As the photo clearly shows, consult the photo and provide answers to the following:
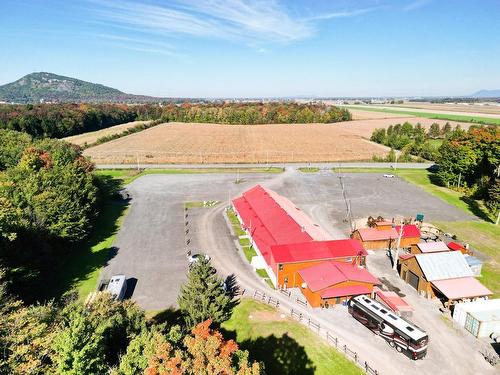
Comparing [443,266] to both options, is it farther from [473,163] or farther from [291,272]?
[473,163]

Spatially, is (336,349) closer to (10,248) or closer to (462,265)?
(462,265)

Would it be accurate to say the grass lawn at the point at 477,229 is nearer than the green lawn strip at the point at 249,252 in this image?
Yes

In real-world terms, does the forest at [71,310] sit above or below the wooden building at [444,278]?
above

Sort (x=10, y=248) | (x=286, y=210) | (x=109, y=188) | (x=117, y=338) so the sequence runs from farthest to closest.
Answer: (x=109, y=188) < (x=286, y=210) < (x=10, y=248) < (x=117, y=338)

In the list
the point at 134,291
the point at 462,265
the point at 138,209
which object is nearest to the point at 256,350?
the point at 134,291

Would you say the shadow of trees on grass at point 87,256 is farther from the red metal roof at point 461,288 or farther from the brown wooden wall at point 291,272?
the red metal roof at point 461,288

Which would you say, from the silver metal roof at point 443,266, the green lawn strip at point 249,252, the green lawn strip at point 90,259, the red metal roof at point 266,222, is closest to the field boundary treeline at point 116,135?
the green lawn strip at point 90,259
